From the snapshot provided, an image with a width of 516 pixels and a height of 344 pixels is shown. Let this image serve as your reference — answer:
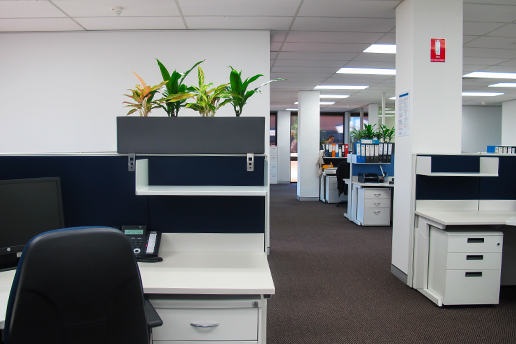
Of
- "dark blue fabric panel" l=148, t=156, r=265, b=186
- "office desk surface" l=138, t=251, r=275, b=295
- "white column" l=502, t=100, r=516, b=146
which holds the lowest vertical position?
"office desk surface" l=138, t=251, r=275, b=295

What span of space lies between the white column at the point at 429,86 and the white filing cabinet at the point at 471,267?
392 millimetres

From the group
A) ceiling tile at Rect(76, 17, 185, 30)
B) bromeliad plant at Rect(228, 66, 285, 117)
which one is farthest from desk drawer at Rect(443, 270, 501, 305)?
ceiling tile at Rect(76, 17, 185, 30)

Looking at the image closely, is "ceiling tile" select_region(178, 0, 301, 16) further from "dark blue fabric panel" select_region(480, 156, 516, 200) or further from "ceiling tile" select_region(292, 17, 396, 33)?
"dark blue fabric panel" select_region(480, 156, 516, 200)

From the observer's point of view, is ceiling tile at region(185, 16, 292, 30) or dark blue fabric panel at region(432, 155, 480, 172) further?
ceiling tile at region(185, 16, 292, 30)

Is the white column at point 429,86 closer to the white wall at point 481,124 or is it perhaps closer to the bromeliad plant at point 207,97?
the bromeliad plant at point 207,97

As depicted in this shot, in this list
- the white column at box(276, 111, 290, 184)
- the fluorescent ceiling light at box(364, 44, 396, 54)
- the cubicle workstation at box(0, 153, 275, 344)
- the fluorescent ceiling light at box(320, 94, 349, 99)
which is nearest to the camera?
the cubicle workstation at box(0, 153, 275, 344)

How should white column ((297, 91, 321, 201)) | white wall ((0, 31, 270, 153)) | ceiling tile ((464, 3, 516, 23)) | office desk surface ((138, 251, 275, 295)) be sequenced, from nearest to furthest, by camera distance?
1. office desk surface ((138, 251, 275, 295))
2. ceiling tile ((464, 3, 516, 23))
3. white wall ((0, 31, 270, 153))
4. white column ((297, 91, 321, 201))

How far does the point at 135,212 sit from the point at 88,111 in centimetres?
235

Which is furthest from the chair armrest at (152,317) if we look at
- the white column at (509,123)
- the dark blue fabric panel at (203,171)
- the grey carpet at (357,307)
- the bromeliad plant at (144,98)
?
the white column at (509,123)

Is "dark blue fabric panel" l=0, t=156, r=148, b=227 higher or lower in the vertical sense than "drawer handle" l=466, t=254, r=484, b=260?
higher

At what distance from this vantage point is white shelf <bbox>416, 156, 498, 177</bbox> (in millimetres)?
2584

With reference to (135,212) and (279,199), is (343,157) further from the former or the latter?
(135,212)

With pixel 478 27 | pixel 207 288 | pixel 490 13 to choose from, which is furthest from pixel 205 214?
pixel 478 27

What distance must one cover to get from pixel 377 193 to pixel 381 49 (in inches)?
72.3
